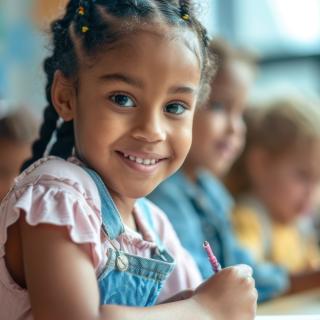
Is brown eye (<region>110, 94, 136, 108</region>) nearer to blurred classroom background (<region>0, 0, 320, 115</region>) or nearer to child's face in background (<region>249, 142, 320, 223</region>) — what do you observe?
child's face in background (<region>249, 142, 320, 223</region>)

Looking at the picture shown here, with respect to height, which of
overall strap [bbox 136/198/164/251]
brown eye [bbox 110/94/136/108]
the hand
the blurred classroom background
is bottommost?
the hand

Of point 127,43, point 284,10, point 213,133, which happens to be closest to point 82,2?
point 127,43

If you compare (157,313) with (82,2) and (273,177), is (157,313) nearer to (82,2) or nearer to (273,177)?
(82,2)

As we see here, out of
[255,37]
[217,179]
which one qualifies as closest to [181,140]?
[217,179]

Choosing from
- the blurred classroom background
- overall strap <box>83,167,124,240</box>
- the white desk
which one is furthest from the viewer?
the blurred classroom background

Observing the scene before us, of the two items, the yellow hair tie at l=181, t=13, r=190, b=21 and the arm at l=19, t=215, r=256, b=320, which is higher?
the yellow hair tie at l=181, t=13, r=190, b=21

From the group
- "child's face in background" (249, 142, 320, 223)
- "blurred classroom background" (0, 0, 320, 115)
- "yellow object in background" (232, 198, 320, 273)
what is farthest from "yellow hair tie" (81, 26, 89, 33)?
"blurred classroom background" (0, 0, 320, 115)

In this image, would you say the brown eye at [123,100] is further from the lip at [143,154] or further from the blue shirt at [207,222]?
the blue shirt at [207,222]

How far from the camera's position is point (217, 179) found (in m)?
1.89

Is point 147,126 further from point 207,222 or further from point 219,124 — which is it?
point 219,124

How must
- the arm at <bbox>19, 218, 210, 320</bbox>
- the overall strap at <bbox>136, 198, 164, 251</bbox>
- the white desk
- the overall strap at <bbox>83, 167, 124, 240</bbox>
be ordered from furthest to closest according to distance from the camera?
1. the white desk
2. the overall strap at <bbox>136, 198, 164, 251</bbox>
3. the overall strap at <bbox>83, 167, 124, 240</bbox>
4. the arm at <bbox>19, 218, 210, 320</bbox>

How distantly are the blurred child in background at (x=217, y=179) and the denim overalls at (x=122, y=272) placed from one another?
2.06 ft

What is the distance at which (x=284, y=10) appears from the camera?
300 cm

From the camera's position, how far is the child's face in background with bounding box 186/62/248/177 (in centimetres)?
172
